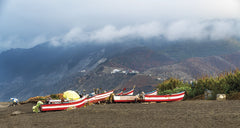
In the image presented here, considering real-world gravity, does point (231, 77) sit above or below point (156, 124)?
above

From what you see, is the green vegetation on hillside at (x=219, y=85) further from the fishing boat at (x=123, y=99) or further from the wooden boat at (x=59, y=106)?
the wooden boat at (x=59, y=106)

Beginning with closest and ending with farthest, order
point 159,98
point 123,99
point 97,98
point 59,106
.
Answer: point 59,106, point 159,98, point 123,99, point 97,98

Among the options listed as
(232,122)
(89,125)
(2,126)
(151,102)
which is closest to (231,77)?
(151,102)

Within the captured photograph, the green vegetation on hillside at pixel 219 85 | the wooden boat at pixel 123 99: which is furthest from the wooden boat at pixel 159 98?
the green vegetation on hillside at pixel 219 85

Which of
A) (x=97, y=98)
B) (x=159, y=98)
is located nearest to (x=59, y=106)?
(x=97, y=98)

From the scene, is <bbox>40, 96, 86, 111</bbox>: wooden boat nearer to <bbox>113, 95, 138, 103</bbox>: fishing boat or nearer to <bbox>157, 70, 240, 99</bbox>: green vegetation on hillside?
<bbox>113, 95, 138, 103</bbox>: fishing boat

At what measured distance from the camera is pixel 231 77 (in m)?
36.4

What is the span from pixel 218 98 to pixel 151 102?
7801mm

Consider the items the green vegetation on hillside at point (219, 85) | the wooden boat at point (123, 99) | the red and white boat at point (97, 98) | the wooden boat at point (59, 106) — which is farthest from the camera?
the red and white boat at point (97, 98)

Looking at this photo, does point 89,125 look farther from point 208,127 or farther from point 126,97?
point 126,97

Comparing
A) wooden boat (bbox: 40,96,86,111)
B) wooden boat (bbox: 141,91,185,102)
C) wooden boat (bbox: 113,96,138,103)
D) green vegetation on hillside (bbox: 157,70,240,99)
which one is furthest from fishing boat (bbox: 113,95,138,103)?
green vegetation on hillside (bbox: 157,70,240,99)

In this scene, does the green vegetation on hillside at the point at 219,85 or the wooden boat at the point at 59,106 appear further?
the green vegetation on hillside at the point at 219,85

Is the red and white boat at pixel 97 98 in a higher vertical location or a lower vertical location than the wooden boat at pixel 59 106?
higher

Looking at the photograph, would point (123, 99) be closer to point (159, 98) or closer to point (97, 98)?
point (159, 98)
